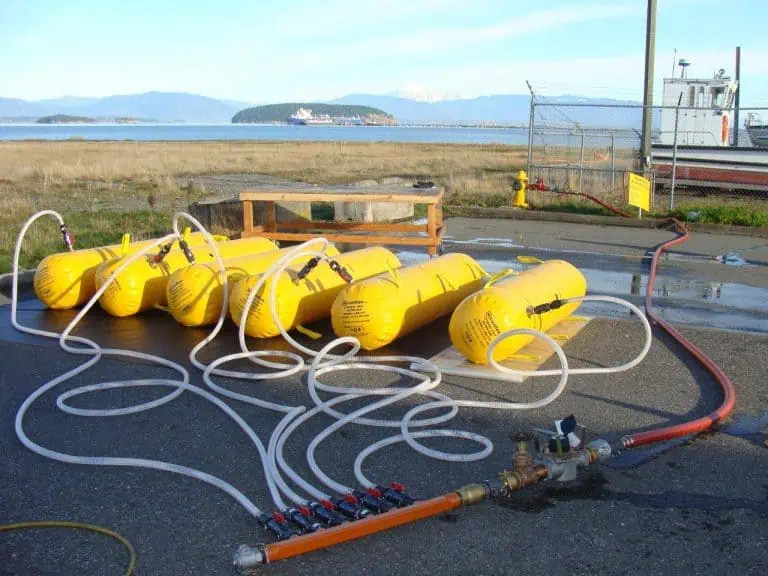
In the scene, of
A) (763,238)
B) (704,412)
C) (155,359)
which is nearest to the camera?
(704,412)

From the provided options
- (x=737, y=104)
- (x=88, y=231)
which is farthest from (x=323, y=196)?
(x=737, y=104)

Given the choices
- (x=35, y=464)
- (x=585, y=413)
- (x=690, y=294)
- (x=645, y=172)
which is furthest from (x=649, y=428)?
(x=645, y=172)

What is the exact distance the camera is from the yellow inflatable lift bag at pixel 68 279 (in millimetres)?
8047

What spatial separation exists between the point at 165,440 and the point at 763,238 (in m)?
11.0

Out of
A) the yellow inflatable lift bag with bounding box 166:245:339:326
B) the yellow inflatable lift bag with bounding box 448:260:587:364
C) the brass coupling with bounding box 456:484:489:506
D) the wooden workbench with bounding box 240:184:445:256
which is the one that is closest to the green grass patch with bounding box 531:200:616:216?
the wooden workbench with bounding box 240:184:445:256

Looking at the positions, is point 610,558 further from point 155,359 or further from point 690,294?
point 690,294

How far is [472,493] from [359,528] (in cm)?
61

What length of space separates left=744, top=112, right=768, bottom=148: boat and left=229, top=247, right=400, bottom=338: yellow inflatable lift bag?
17.9 meters

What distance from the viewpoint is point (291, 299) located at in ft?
22.5

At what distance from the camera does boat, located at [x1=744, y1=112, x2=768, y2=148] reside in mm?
21703

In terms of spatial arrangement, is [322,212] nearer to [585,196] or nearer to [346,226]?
[346,226]

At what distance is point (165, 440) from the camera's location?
4.87 m

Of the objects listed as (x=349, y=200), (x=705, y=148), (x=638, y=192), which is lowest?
(x=638, y=192)

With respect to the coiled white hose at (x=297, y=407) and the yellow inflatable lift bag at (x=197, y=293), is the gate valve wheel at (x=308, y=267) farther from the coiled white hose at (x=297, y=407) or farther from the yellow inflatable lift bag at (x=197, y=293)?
the yellow inflatable lift bag at (x=197, y=293)
